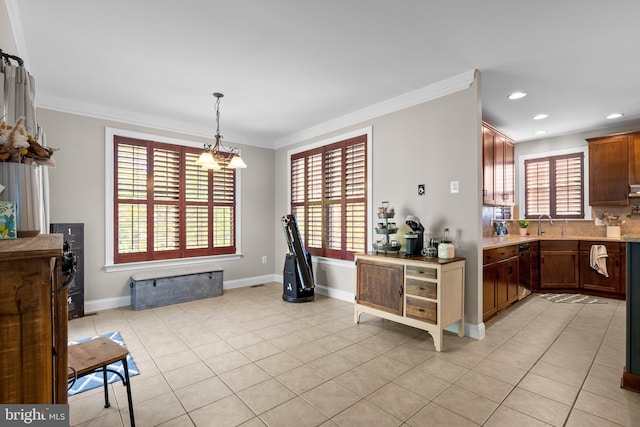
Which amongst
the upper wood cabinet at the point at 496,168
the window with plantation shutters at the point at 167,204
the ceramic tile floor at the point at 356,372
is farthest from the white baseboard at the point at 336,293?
the upper wood cabinet at the point at 496,168

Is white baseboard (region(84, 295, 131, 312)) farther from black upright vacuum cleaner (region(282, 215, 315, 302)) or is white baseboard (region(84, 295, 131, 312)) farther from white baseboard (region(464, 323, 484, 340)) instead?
white baseboard (region(464, 323, 484, 340))

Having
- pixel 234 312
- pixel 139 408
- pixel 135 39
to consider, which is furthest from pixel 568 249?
pixel 135 39

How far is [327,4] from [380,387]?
8.99 feet

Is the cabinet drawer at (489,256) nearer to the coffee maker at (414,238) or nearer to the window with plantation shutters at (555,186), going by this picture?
the coffee maker at (414,238)

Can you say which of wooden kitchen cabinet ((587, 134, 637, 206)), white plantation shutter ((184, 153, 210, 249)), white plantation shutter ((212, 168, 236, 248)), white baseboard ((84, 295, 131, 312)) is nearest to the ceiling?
wooden kitchen cabinet ((587, 134, 637, 206))

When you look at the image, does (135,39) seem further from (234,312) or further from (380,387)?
(380,387)

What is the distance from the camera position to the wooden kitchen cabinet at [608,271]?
15.3ft

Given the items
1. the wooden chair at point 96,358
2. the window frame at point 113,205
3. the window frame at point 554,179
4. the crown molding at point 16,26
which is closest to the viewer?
the wooden chair at point 96,358

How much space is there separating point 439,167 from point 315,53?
1796 mm

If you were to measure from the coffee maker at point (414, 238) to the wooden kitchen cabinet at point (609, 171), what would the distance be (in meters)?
3.74

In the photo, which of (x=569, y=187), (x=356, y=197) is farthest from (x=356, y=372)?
(x=569, y=187)

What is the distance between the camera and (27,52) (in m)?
2.78

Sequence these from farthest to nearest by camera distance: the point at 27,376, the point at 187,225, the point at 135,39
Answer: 1. the point at 187,225
2. the point at 135,39
3. the point at 27,376

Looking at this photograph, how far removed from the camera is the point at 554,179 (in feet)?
18.7
